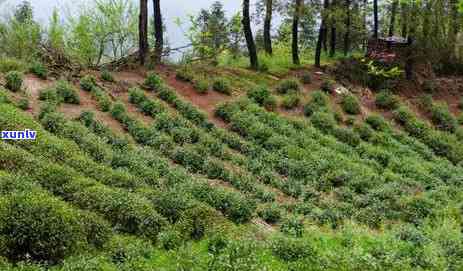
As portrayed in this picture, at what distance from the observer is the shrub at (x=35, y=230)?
8289mm

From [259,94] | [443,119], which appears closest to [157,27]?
[259,94]

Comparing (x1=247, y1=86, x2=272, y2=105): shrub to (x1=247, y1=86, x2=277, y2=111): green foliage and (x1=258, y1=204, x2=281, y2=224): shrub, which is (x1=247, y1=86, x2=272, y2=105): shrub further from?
(x1=258, y1=204, x2=281, y2=224): shrub

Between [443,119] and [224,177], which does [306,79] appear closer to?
[443,119]

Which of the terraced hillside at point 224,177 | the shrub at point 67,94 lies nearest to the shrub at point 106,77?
the terraced hillside at point 224,177

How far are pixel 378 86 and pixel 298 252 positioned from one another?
53.6 feet

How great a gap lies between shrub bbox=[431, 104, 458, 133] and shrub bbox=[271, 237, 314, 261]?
45.9 feet

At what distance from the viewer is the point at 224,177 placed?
14258 mm

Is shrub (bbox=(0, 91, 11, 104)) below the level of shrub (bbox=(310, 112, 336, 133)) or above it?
above

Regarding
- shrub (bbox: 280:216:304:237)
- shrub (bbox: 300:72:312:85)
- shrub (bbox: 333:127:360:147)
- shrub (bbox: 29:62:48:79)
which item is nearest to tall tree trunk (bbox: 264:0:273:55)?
shrub (bbox: 300:72:312:85)

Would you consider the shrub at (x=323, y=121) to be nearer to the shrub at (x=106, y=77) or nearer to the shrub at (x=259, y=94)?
the shrub at (x=259, y=94)

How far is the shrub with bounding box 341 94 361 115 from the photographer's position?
21.2 meters

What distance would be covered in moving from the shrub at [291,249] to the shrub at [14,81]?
10.4 m

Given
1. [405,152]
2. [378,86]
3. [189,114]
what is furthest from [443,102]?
[189,114]

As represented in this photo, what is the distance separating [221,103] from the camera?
1909 centimetres
